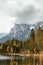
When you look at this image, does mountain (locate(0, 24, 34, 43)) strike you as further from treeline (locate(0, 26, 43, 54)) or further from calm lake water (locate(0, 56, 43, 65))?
calm lake water (locate(0, 56, 43, 65))

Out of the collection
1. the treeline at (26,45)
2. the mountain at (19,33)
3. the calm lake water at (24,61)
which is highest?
the mountain at (19,33)

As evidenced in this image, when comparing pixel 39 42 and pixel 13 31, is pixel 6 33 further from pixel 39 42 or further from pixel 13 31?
pixel 39 42

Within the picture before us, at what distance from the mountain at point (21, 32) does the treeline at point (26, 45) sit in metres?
0.20

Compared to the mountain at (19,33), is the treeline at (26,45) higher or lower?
lower

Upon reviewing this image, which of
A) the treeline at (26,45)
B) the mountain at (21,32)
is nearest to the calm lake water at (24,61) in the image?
the treeline at (26,45)

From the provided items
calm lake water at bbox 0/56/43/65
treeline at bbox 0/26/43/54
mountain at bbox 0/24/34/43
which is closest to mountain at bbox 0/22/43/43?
mountain at bbox 0/24/34/43

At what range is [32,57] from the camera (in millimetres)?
14922

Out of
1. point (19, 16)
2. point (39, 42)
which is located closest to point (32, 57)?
point (39, 42)

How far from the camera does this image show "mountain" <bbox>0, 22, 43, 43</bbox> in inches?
531

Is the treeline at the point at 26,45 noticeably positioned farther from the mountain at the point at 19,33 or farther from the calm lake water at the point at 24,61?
the calm lake water at the point at 24,61

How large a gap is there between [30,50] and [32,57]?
5.09 ft

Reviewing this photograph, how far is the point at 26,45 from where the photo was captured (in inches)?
524

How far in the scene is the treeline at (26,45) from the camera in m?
13.4

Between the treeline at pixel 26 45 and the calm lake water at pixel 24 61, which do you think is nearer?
the calm lake water at pixel 24 61
